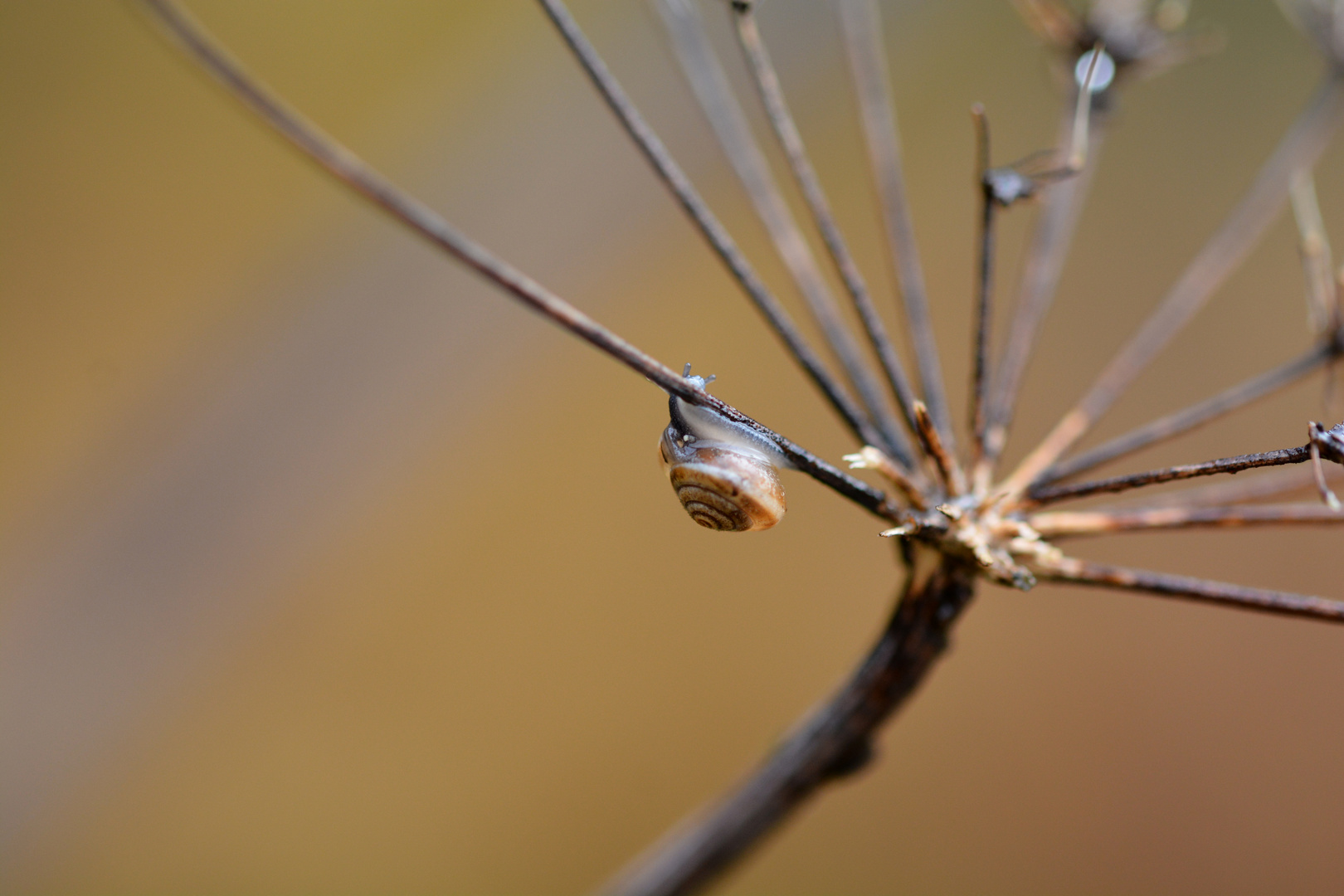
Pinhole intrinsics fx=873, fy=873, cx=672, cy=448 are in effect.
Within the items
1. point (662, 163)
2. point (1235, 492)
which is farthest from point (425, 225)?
point (1235, 492)

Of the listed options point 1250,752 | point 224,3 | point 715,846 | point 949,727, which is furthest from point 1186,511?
point 224,3

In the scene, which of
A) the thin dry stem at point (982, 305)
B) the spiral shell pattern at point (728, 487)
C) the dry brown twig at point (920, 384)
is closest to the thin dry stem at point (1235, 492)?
the dry brown twig at point (920, 384)

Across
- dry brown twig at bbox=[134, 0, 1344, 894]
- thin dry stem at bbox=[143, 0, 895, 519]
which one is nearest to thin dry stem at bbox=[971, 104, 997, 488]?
dry brown twig at bbox=[134, 0, 1344, 894]

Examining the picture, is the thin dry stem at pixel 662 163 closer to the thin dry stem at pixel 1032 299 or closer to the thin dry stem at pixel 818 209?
the thin dry stem at pixel 818 209

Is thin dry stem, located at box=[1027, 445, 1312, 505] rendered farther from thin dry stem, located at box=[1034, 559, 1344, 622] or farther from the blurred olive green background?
the blurred olive green background

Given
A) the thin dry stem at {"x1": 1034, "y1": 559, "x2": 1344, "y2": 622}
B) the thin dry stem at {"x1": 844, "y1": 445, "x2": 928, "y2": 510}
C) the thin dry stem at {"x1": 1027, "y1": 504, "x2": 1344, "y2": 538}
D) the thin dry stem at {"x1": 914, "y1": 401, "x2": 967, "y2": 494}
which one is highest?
the thin dry stem at {"x1": 1027, "y1": 504, "x2": 1344, "y2": 538}

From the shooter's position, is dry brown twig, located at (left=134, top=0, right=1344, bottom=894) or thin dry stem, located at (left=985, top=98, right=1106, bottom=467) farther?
thin dry stem, located at (left=985, top=98, right=1106, bottom=467)

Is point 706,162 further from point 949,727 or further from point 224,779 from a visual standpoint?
point 224,779
